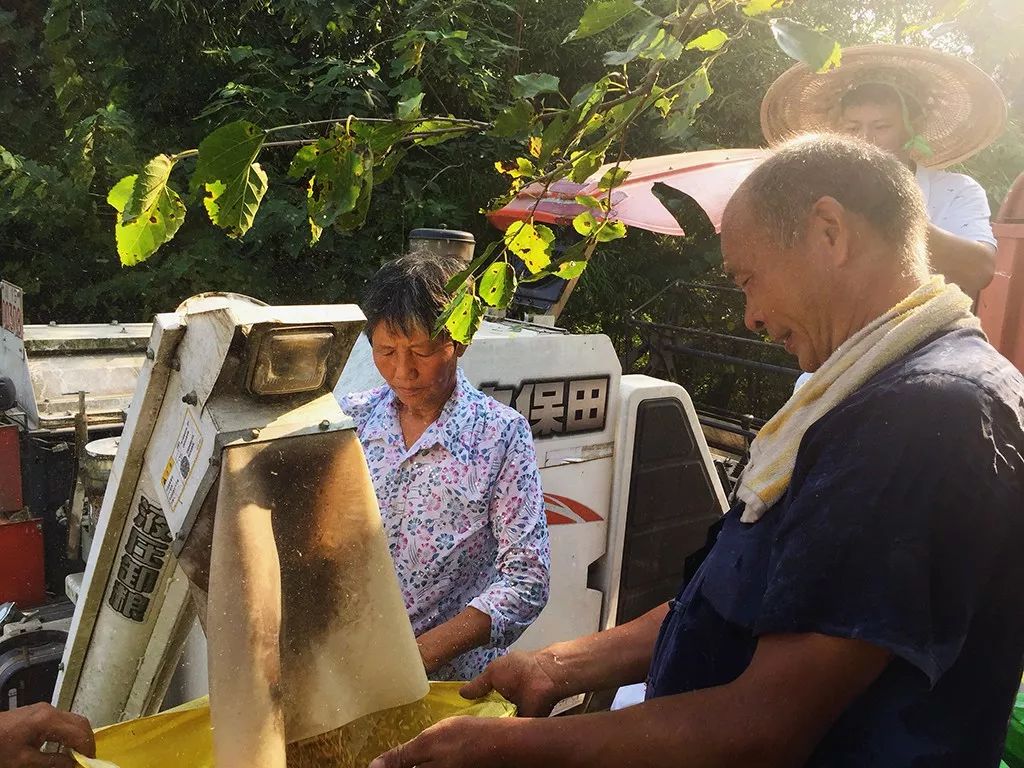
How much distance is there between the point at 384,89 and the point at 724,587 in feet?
18.2

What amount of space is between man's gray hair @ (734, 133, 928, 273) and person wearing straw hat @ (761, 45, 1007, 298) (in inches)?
62.0

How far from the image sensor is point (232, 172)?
4.33 ft

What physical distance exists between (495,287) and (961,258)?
1.97 meters

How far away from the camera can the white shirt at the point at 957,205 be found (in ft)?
9.80

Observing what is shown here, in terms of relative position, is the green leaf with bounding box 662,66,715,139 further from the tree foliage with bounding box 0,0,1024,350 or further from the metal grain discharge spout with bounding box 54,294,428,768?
the tree foliage with bounding box 0,0,1024,350

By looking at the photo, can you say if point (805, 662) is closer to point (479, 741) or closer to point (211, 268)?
point (479, 741)

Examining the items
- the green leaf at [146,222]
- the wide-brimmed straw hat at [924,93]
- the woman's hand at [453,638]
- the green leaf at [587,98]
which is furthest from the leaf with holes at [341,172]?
the wide-brimmed straw hat at [924,93]

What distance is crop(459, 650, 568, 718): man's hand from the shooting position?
5.81 ft

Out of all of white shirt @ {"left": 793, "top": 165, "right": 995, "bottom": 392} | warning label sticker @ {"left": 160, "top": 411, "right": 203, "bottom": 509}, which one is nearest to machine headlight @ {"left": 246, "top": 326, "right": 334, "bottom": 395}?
warning label sticker @ {"left": 160, "top": 411, "right": 203, "bottom": 509}

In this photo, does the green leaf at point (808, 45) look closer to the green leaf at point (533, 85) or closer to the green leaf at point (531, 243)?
the green leaf at point (533, 85)

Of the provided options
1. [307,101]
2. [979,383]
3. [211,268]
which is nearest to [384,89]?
[307,101]

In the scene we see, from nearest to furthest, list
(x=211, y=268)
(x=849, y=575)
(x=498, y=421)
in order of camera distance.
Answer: (x=849, y=575), (x=498, y=421), (x=211, y=268)

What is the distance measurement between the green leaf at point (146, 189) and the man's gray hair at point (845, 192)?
950 millimetres

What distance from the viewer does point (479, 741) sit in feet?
4.37
